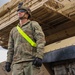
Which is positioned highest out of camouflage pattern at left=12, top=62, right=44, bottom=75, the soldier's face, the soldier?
the soldier's face

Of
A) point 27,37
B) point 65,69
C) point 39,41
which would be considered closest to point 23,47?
point 27,37

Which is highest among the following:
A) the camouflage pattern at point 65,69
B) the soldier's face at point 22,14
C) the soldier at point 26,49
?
the soldier's face at point 22,14

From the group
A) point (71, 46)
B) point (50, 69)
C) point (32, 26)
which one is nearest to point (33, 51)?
point (32, 26)

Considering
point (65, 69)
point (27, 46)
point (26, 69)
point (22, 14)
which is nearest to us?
point (26, 69)

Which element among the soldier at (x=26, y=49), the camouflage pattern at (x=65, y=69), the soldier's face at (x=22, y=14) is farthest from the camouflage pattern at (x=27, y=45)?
Answer: the camouflage pattern at (x=65, y=69)

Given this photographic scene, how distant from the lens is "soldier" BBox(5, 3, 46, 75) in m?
3.56

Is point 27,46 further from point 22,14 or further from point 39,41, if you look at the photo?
point 22,14

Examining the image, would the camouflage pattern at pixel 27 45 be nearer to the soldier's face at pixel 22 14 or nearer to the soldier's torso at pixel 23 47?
the soldier's torso at pixel 23 47

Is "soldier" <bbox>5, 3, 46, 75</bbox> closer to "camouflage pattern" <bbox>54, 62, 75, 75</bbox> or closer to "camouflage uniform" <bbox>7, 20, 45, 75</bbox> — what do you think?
"camouflage uniform" <bbox>7, 20, 45, 75</bbox>

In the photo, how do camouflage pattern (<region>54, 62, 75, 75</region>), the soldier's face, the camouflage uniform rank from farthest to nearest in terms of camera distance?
1. camouflage pattern (<region>54, 62, 75, 75</region>)
2. the soldier's face
3. the camouflage uniform

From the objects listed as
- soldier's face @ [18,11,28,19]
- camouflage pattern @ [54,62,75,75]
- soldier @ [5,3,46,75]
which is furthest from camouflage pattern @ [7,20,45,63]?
camouflage pattern @ [54,62,75,75]

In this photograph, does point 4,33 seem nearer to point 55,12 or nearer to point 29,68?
point 55,12

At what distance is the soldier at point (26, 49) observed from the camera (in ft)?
11.7

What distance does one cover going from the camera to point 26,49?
3705mm
